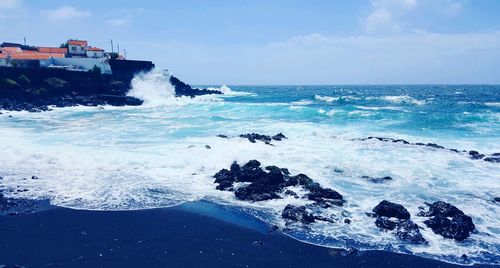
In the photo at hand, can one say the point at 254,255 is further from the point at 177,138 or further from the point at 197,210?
the point at 177,138

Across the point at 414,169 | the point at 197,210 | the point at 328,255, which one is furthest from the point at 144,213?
the point at 414,169

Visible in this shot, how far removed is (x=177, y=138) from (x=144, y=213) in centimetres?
1362

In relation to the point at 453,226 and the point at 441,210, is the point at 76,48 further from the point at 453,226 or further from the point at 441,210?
the point at 453,226

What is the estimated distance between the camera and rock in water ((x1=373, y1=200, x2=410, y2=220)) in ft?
38.1

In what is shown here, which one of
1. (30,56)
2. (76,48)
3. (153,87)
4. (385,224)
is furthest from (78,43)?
(385,224)

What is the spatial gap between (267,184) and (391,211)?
4.53m

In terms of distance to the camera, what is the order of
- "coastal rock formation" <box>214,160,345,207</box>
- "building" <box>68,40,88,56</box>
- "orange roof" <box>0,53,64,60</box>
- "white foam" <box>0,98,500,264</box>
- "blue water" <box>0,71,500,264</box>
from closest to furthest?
"blue water" <box>0,71,500,264</box>
"white foam" <box>0,98,500,264</box>
"coastal rock formation" <box>214,160,345,207</box>
"orange roof" <box>0,53,64,60</box>
"building" <box>68,40,88,56</box>

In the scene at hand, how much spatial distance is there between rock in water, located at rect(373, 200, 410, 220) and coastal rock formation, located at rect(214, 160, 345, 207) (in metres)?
1.33

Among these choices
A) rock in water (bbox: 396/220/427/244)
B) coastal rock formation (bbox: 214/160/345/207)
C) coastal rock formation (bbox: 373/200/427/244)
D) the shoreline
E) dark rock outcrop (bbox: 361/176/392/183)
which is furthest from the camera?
dark rock outcrop (bbox: 361/176/392/183)

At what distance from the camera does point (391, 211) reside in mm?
11727

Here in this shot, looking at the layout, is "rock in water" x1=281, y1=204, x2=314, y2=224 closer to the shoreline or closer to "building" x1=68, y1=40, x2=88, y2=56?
the shoreline

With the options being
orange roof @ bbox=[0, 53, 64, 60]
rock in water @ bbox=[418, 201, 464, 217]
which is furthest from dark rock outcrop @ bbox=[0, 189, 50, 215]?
orange roof @ bbox=[0, 53, 64, 60]

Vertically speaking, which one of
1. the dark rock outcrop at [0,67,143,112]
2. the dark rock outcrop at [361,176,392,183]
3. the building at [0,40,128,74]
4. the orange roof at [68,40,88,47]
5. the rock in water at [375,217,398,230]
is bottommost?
the rock in water at [375,217,398,230]

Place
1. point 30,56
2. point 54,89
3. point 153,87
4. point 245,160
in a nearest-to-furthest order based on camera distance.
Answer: point 245,160
point 54,89
point 30,56
point 153,87
